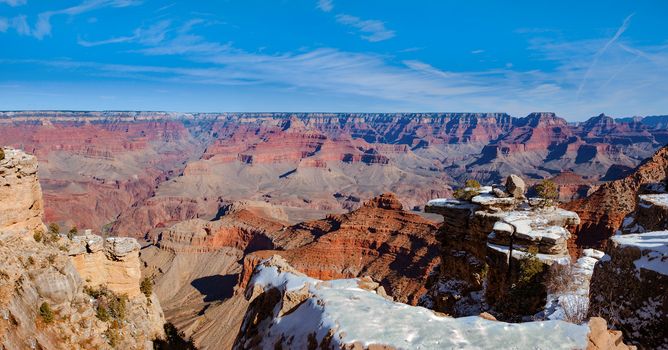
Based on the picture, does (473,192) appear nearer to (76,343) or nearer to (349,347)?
(349,347)

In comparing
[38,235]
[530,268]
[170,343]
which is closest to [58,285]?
[38,235]

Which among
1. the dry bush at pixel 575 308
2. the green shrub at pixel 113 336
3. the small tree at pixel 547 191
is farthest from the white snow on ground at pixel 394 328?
the small tree at pixel 547 191

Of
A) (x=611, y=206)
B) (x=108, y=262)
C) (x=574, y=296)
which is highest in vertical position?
(x=574, y=296)

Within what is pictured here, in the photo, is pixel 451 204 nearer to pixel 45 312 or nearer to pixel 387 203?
pixel 45 312

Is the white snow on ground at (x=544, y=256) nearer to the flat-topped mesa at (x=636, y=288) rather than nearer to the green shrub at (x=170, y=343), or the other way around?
the flat-topped mesa at (x=636, y=288)

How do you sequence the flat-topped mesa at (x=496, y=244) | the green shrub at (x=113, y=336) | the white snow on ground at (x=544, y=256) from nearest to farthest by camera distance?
the white snow on ground at (x=544, y=256)
the flat-topped mesa at (x=496, y=244)
the green shrub at (x=113, y=336)
